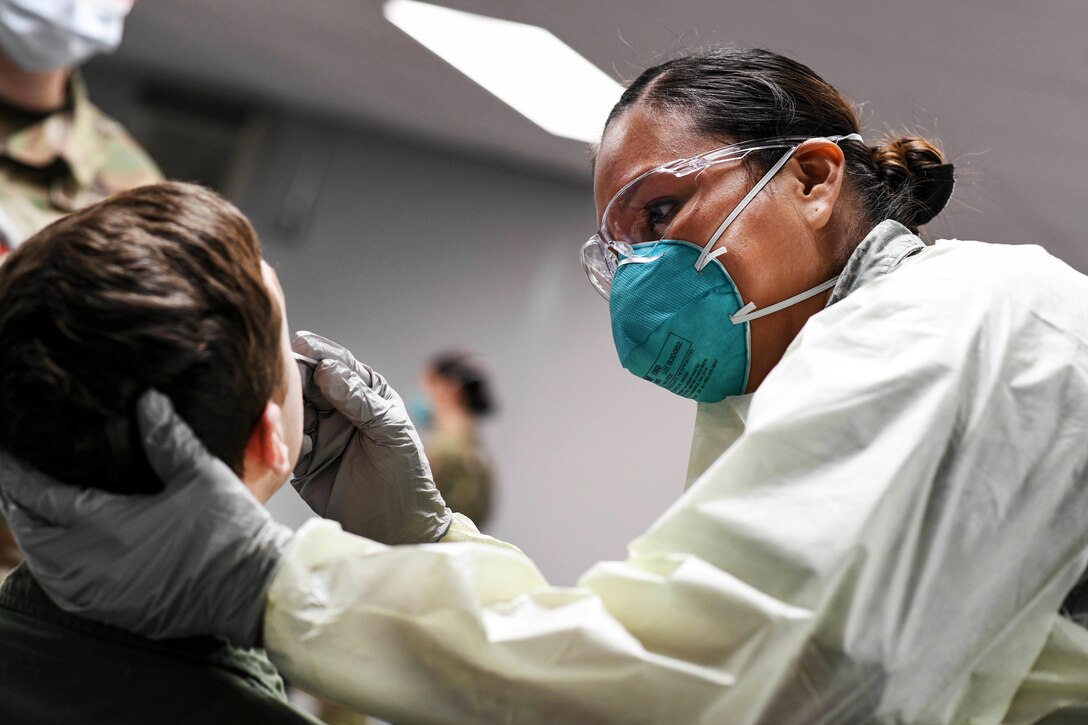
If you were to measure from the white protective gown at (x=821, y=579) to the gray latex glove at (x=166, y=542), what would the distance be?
→ 0.04m

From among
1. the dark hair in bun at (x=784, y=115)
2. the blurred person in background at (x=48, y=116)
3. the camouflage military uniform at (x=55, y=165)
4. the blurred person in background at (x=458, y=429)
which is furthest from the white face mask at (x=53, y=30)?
the dark hair in bun at (x=784, y=115)

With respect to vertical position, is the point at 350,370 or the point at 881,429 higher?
the point at 881,429

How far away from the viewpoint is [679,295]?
173 cm

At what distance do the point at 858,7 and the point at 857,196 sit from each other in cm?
149

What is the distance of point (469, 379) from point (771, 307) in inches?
172

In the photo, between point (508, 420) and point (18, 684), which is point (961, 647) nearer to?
point (18, 684)

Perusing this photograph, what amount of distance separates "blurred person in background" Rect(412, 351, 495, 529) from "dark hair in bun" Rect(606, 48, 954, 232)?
2925 millimetres

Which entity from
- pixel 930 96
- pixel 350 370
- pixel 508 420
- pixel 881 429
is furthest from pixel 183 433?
pixel 508 420

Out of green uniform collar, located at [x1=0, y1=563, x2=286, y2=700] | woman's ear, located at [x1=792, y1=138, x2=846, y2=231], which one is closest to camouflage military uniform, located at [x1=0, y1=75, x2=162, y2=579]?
green uniform collar, located at [x1=0, y1=563, x2=286, y2=700]

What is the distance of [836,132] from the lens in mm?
1837

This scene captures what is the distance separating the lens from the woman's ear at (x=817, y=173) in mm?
1701

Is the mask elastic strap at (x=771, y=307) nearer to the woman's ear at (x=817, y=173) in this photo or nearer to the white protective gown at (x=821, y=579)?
the woman's ear at (x=817, y=173)

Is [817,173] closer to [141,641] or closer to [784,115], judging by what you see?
[784,115]

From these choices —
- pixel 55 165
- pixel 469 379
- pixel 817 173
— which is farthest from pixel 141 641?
pixel 469 379
